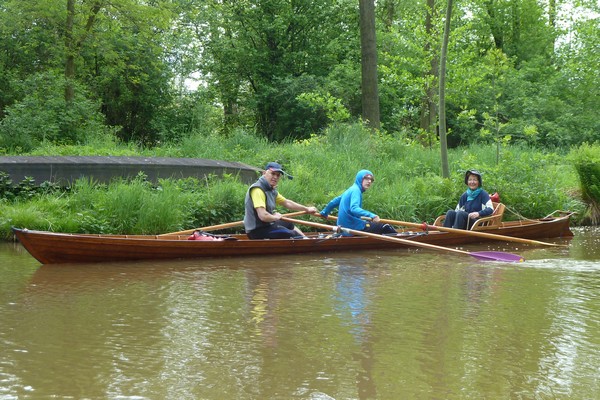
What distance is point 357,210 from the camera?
11281 mm

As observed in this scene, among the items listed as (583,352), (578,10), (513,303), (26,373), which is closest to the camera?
(26,373)

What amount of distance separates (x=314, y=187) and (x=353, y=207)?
300 centimetres

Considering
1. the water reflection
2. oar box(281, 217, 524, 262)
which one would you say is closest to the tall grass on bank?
oar box(281, 217, 524, 262)

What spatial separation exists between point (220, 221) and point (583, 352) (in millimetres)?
7915

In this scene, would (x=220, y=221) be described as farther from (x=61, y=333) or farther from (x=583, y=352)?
(x=583, y=352)

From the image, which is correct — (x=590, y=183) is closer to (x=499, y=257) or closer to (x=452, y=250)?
(x=499, y=257)

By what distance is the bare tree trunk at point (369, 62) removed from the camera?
19.1m

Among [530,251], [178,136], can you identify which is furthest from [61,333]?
[178,136]

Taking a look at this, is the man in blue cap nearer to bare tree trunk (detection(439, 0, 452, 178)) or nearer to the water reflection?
the water reflection

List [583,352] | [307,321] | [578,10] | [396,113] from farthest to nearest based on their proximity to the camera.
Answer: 1. [578,10]
2. [396,113]
3. [307,321]
4. [583,352]

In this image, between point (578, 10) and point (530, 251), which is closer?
point (530, 251)

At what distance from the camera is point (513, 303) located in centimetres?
767

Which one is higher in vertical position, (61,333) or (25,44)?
(25,44)

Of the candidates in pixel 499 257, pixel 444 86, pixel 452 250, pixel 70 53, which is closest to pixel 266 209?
pixel 452 250
